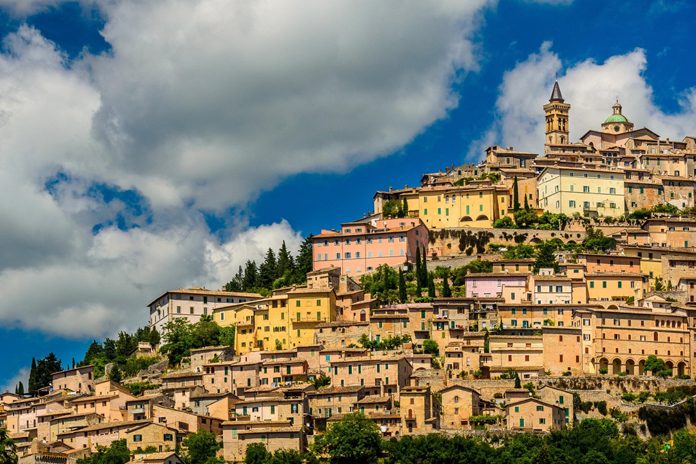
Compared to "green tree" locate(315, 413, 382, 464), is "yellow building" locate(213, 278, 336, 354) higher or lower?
higher

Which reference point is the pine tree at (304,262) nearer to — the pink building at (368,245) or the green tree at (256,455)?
the pink building at (368,245)

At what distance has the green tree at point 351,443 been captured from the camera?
68000 millimetres

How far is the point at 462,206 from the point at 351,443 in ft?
126

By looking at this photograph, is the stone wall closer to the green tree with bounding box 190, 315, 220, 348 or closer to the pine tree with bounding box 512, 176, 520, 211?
the pine tree with bounding box 512, 176, 520, 211

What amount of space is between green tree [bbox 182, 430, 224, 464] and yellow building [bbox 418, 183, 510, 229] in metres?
35.9

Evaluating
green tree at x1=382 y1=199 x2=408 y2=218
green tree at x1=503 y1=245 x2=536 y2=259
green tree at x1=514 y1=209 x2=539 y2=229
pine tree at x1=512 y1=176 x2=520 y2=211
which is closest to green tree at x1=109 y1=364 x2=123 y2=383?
green tree at x1=382 y1=199 x2=408 y2=218

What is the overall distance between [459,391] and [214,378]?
17.9m

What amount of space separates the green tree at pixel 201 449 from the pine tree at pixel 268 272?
3123 centimetres

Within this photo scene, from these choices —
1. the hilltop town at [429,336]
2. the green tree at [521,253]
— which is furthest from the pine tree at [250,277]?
the green tree at [521,253]

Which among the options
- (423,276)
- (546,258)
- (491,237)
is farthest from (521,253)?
(423,276)

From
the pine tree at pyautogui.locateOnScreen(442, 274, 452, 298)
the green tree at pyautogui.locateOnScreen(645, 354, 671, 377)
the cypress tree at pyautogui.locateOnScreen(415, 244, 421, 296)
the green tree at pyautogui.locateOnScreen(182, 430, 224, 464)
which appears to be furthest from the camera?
the cypress tree at pyautogui.locateOnScreen(415, 244, 421, 296)

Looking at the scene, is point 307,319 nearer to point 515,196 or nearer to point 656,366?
point 656,366

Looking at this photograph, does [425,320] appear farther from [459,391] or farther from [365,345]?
[459,391]

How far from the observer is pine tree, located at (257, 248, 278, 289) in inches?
4094
